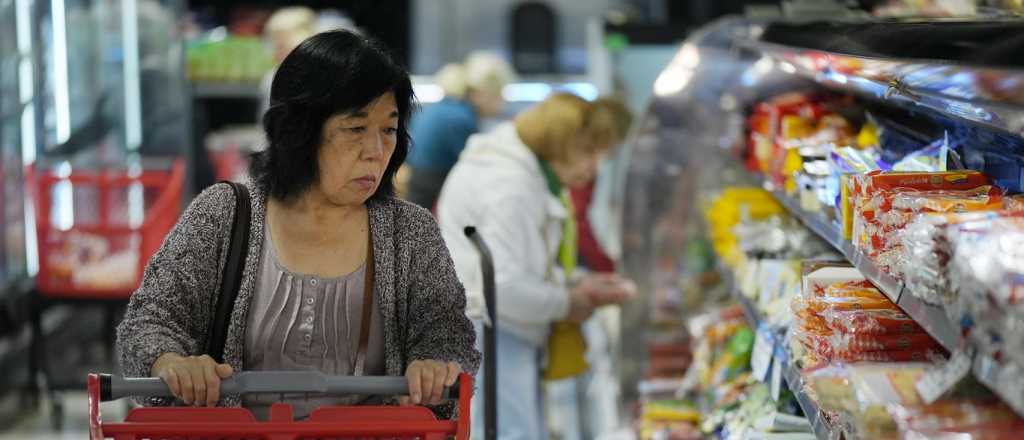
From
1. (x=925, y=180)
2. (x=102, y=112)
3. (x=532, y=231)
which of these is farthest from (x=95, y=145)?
(x=925, y=180)

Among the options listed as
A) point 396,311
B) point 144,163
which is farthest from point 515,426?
point 144,163

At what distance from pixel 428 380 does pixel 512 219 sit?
2249mm

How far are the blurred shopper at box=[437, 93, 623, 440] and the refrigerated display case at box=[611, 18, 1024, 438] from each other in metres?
0.56

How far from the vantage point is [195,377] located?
8.59ft

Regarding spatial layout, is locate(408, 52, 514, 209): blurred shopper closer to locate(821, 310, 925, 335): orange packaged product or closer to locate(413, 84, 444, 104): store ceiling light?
locate(413, 84, 444, 104): store ceiling light

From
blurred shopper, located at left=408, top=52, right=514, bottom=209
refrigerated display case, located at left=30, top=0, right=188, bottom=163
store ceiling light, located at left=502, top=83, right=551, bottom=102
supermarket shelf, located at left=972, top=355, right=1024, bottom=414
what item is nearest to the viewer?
supermarket shelf, located at left=972, top=355, right=1024, bottom=414

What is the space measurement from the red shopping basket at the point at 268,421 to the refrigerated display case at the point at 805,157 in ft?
2.51

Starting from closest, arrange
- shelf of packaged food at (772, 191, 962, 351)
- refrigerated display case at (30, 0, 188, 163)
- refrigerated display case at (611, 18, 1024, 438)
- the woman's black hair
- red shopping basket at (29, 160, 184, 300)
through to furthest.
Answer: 1. refrigerated display case at (611, 18, 1024, 438)
2. shelf of packaged food at (772, 191, 962, 351)
3. the woman's black hair
4. red shopping basket at (29, 160, 184, 300)
5. refrigerated display case at (30, 0, 188, 163)

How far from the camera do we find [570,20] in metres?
11.9

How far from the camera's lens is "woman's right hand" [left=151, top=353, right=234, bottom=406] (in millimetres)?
2607

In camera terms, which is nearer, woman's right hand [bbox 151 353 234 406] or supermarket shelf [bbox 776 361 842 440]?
woman's right hand [bbox 151 353 234 406]

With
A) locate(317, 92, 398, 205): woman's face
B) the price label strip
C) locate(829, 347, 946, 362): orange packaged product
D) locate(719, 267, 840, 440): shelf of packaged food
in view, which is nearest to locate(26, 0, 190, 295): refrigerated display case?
locate(719, 267, 840, 440): shelf of packaged food

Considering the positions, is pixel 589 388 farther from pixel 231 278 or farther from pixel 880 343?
pixel 231 278

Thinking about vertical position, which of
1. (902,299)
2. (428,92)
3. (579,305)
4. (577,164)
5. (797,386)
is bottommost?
(579,305)
